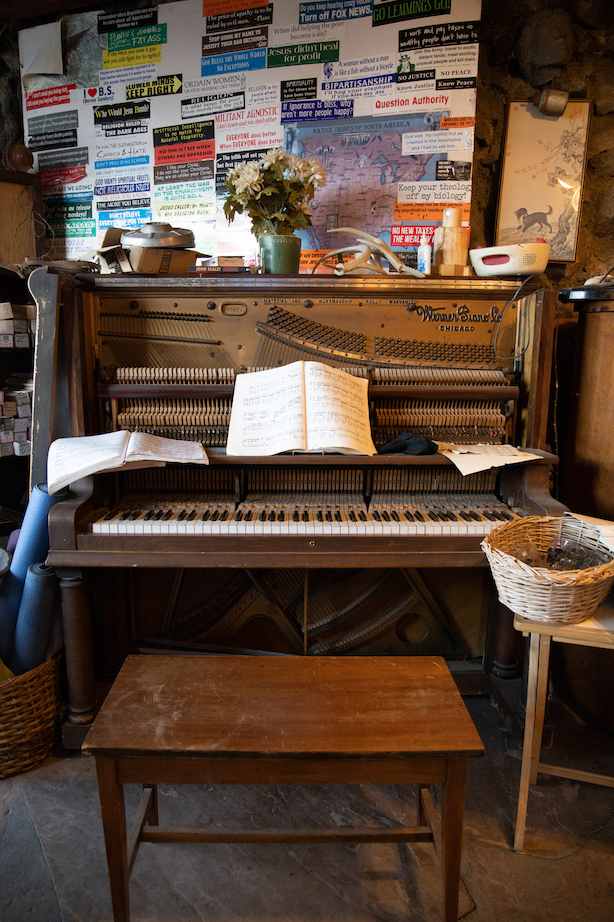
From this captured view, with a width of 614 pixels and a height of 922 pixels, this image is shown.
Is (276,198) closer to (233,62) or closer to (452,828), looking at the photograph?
(233,62)

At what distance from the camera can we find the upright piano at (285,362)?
2.21 m

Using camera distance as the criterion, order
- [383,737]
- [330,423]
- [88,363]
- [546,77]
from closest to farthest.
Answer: [383,737], [330,423], [88,363], [546,77]

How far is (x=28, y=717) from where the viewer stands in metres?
2.09

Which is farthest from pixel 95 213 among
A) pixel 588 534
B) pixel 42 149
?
pixel 588 534

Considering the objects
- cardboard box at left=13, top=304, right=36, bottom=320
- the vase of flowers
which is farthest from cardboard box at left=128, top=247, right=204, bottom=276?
cardboard box at left=13, top=304, right=36, bottom=320

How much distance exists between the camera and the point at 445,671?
5.48 ft

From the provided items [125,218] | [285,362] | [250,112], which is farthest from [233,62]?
[285,362]

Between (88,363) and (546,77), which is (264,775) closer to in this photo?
(88,363)

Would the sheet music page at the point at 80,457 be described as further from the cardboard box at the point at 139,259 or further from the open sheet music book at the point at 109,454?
the cardboard box at the point at 139,259

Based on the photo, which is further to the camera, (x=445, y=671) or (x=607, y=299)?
(x=607, y=299)

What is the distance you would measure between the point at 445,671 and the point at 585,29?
11.3 feet

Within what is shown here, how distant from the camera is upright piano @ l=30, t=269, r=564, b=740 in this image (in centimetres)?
221

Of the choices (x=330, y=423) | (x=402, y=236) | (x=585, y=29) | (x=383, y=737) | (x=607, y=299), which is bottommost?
(x=383, y=737)

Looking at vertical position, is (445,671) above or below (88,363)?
below
